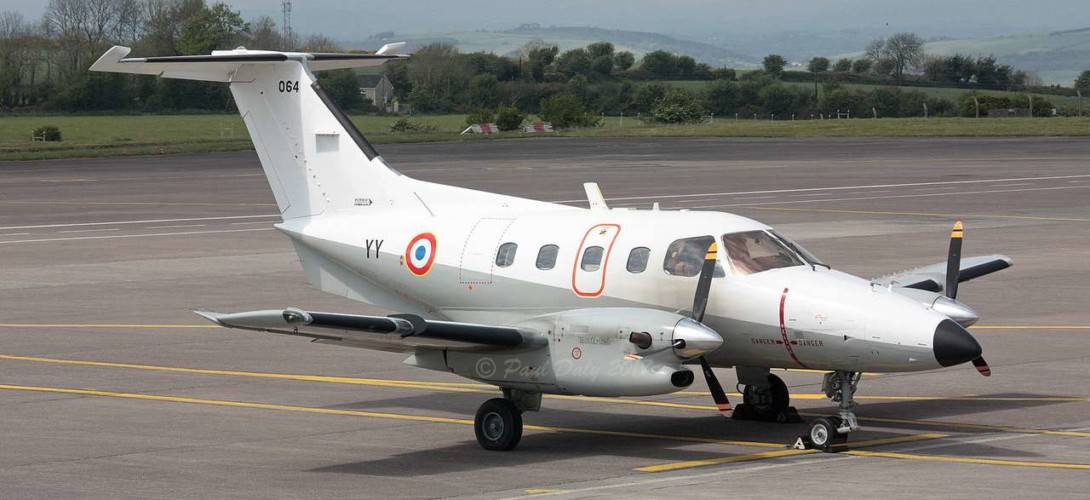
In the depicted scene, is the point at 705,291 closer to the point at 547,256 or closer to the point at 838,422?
the point at 838,422

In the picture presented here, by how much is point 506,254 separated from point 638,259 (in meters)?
1.90

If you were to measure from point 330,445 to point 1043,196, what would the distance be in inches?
1695

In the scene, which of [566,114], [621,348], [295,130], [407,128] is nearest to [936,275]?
[621,348]

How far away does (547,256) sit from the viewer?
18.9m

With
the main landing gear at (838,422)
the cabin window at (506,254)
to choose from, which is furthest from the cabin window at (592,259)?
the main landing gear at (838,422)

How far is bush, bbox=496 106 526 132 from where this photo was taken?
426 ft

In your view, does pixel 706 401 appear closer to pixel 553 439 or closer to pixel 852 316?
pixel 553 439

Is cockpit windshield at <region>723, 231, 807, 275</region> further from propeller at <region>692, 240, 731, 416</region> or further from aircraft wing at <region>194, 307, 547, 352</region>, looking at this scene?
aircraft wing at <region>194, 307, 547, 352</region>

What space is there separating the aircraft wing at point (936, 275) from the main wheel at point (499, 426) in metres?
4.48

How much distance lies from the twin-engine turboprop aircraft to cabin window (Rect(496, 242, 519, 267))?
2 centimetres

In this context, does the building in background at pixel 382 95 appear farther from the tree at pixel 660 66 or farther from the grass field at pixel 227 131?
the tree at pixel 660 66

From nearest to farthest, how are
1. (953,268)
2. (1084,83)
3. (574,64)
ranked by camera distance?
(953,268)
(574,64)
(1084,83)

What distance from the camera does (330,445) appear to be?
1861 cm

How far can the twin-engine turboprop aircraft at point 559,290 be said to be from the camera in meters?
16.7
